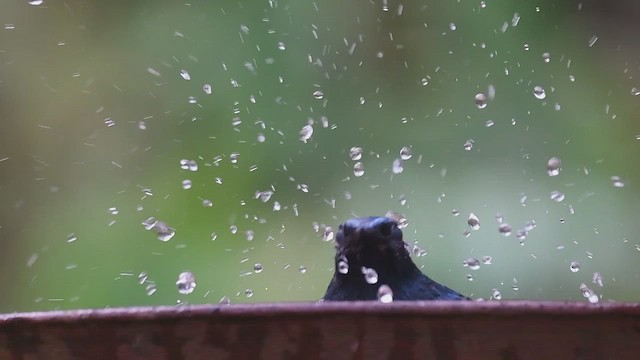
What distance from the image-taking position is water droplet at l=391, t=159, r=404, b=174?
12.7 feet

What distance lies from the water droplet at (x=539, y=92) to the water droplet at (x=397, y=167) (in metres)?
0.63

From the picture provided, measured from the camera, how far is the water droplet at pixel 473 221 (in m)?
3.54

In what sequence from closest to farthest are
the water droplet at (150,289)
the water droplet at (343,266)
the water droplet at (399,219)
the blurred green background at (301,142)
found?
the water droplet at (343,266) → the water droplet at (399,219) → the water droplet at (150,289) → the blurred green background at (301,142)

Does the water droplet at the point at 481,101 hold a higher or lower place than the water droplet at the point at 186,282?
higher

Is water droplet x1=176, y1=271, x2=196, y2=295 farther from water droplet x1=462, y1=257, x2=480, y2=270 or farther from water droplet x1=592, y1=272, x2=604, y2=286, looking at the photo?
water droplet x1=592, y1=272, x2=604, y2=286

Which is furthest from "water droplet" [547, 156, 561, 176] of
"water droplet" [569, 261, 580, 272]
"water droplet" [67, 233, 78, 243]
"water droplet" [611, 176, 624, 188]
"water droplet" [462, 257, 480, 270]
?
"water droplet" [67, 233, 78, 243]

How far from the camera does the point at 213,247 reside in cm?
371

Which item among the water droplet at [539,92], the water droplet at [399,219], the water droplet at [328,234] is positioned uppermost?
the water droplet at [539,92]

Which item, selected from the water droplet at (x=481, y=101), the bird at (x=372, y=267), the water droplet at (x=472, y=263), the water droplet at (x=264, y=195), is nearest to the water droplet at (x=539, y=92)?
the water droplet at (x=481, y=101)

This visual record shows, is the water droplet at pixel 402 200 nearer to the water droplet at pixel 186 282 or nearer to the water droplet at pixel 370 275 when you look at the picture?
the water droplet at pixel 186 282

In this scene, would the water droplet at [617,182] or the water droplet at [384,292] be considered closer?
the water droplet at [384,292]

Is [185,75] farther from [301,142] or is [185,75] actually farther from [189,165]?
[301,142]

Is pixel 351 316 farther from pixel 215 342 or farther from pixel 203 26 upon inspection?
pixel 203 26

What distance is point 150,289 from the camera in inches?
144
